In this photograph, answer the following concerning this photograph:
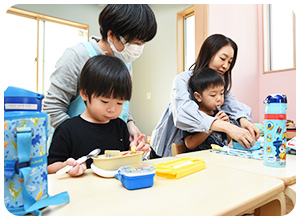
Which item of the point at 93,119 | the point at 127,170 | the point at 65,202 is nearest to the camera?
the point at 65,202

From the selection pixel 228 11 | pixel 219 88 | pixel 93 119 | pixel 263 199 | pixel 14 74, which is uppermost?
pixel 228 11

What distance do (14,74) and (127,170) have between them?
3377 mm

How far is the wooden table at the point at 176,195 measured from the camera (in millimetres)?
407

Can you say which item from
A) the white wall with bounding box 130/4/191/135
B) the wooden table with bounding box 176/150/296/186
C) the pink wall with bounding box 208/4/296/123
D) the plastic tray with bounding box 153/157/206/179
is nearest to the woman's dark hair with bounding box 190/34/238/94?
the wooden table with bounding box 176/150/296/186

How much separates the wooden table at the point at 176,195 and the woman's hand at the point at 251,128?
53cm

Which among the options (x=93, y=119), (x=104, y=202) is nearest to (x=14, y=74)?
(x=93, y=119)

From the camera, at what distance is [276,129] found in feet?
2.33

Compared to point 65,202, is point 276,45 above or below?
above

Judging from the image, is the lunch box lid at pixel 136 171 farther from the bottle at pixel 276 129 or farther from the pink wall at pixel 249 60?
the pink wall at pixel 249 60

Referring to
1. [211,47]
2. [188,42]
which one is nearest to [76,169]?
[211,47]

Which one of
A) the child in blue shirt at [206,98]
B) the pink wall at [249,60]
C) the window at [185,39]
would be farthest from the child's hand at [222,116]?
the window at [185,39]

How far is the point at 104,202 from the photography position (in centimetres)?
44

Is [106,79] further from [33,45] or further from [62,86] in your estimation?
[33,45]

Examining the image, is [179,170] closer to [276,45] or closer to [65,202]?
[65,202]
